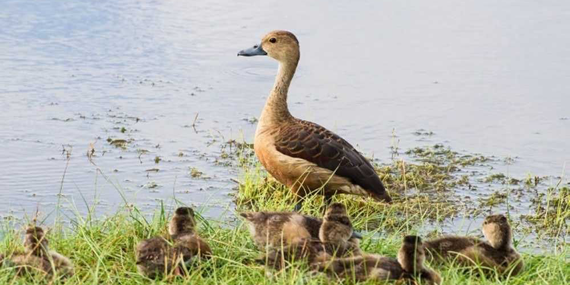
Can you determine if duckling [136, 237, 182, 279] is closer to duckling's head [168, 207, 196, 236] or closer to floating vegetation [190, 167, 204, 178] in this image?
duckling's head [168, 207, 196, 236]

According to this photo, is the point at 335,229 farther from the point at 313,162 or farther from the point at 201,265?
the point at 313,162

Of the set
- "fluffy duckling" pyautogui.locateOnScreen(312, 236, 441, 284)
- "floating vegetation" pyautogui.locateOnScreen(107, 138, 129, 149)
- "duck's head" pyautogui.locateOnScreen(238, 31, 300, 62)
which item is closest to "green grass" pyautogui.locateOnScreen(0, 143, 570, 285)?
"fluffy duckling" pyautogui.locateOnScreen(312, 236, 441, 284)

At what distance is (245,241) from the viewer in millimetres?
7387

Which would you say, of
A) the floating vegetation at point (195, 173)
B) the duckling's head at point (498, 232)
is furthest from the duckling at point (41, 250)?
the floating vegetation at point (195, 173)

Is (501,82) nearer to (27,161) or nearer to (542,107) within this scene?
(542,107)

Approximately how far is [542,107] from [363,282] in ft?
20.4

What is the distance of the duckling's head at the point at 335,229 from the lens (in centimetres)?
675

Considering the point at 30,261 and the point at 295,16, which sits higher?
the point at 295,16

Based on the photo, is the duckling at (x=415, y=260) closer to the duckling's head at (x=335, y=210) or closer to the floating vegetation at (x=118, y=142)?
the duckling's head at (x=335, y=210)

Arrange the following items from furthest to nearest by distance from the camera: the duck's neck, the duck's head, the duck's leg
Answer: the duck's head, the duck's neck, the duck's leg

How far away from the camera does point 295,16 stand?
1473 centimetres

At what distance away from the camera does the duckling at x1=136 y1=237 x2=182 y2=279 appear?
6592 mm

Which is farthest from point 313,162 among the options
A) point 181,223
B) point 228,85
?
point 228,85

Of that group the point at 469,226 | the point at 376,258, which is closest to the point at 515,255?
the point at 376,258
